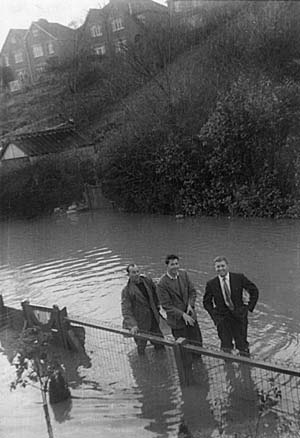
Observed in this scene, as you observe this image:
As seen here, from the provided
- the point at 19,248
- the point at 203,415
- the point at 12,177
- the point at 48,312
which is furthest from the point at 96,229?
the point at 203,415

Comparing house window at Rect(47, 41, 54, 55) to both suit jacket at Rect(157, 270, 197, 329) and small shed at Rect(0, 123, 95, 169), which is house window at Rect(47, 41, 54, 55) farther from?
suit jacket at Rect(157, 270, 197, 329)

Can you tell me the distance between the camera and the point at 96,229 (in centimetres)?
2427

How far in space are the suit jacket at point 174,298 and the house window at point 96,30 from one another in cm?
3621

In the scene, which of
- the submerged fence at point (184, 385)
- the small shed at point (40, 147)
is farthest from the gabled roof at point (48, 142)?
the submerged fence at point (184, 385)

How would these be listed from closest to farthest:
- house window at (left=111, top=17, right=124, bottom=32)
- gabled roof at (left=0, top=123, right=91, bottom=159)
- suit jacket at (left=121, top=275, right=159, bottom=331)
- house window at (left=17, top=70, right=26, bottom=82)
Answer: suit jacket at (left=121, top=275, right=159, bottom=331)
house window at (left=111, top=17, right=124, bottom=32)
gabled roof at (left=0, top=123, right=91, bottom=159)
house window at (left=17, top=70, right=26, bottom=82)

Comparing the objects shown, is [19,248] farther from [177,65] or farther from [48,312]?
[48,312]

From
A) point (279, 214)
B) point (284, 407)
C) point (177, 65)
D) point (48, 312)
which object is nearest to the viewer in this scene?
point (284, 407)

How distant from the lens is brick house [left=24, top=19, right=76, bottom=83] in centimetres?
4866

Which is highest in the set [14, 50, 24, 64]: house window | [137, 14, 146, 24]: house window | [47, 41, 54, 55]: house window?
[14, 50, 24, 64]: house window

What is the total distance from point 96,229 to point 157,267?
893 centimetres

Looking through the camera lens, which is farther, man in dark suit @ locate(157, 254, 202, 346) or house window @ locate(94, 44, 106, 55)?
house window @ locate(94, 44, 106, 55)

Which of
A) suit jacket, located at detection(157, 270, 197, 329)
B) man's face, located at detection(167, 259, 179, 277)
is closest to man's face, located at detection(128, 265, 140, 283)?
suit jacket, located at detection(157, 270, 197, 329)

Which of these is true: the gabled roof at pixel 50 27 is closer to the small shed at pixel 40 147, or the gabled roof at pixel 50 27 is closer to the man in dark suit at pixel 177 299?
the small shed at pixel 40 147

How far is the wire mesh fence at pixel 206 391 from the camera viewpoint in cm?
600
